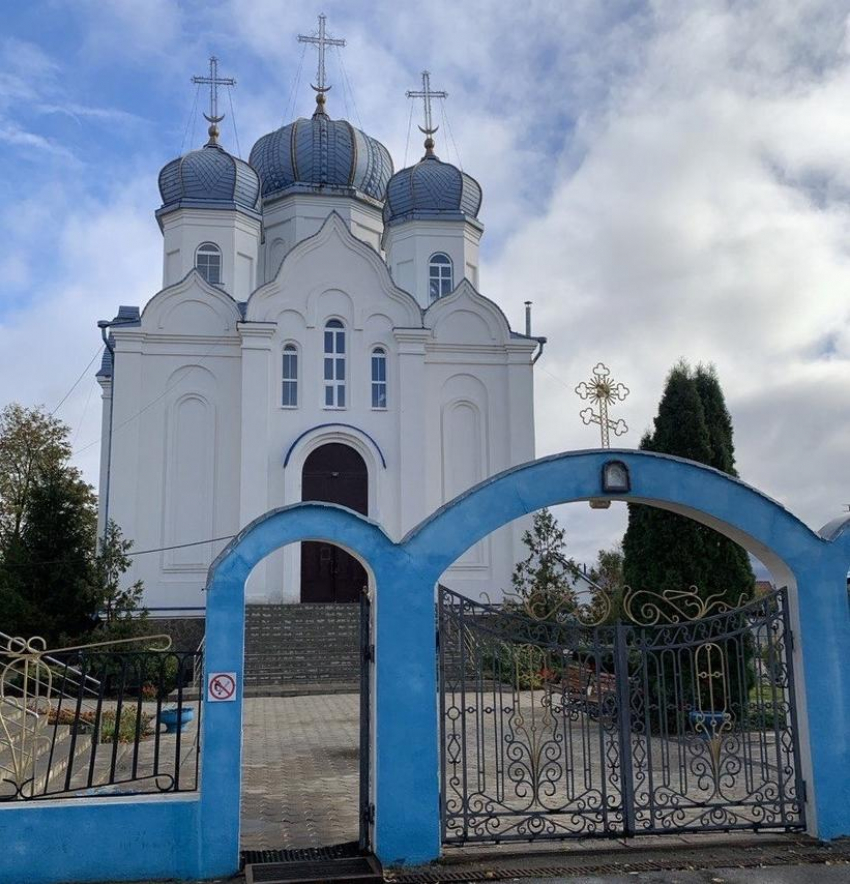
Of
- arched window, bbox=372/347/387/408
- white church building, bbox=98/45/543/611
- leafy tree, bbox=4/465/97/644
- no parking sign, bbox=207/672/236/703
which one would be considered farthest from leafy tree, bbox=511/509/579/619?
no parking sign, bbox=207/672/236/703

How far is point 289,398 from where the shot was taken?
21.6 m

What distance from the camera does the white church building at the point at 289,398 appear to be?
2078 centimetres

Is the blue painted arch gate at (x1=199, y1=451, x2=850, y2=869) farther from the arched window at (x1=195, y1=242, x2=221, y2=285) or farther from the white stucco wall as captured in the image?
the arched window at (x1=195, y1=242, x2=221, y2=285)

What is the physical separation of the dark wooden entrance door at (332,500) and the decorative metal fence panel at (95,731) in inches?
176

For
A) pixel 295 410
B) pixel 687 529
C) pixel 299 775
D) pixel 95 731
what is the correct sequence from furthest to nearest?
1. pixel 295 410
2. pixel 687 529
3. pixel 299 775
4. pixel 95 731

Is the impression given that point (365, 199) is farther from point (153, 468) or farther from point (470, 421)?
point (153, 468)

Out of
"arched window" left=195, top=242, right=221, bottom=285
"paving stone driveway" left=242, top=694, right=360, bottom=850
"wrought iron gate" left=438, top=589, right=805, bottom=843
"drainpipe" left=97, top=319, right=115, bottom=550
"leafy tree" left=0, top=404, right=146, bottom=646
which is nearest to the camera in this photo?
"wrought iron gate" left=438, top=589, right=805, bottom=843

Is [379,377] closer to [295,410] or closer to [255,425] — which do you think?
[295,410]

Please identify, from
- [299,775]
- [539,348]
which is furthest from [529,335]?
[299,775]

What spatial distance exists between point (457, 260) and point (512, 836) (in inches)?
754

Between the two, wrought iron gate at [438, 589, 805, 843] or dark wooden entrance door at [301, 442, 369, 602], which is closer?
wrought iron gate at [438, 589, 805, 843]

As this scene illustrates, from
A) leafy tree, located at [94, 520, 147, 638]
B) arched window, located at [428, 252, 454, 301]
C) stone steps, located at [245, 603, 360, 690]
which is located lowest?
stone steps, located at [245, 603, 360, 690]

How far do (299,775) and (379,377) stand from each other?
13.2 metres

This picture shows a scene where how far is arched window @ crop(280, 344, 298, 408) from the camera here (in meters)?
21.5
